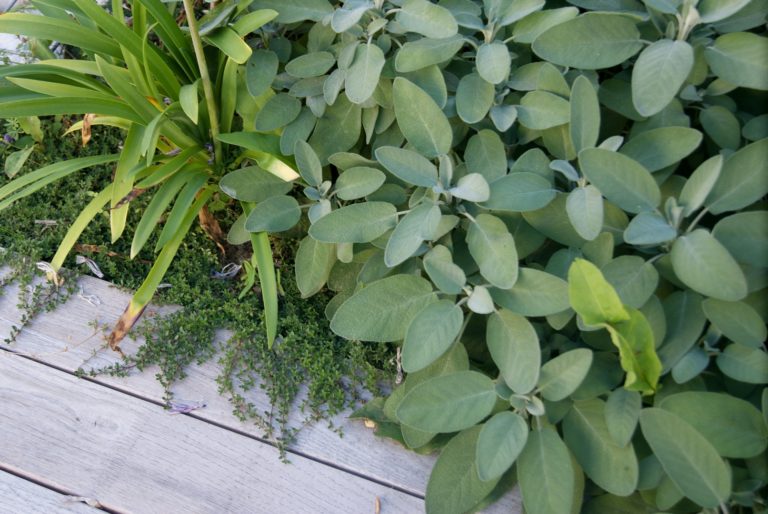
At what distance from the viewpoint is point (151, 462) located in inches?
54.4

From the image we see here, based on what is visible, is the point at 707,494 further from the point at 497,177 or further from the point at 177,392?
the point at 177,392

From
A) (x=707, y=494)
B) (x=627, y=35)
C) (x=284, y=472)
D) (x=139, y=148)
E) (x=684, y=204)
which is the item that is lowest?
(x=284, y=472)

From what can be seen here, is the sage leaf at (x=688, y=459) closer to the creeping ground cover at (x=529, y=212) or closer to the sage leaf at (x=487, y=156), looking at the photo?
the creeping ground cover at (x=529, y=212)

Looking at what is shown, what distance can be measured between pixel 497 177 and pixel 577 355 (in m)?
0.35

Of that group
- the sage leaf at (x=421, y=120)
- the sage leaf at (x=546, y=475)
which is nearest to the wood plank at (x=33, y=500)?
the sage leaf at (x=546, y=475)

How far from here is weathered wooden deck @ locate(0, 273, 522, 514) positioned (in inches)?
52.6

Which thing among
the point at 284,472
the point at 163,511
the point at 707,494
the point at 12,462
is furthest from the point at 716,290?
the point at 12,462

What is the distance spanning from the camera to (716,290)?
1001 millimetres

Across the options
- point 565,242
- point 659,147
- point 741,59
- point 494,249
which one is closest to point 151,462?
point 494,249

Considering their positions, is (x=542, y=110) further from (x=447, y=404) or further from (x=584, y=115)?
(x=447, y=404)

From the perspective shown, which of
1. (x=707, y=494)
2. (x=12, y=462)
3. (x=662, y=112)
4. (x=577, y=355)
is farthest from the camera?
(x=12, y=462)

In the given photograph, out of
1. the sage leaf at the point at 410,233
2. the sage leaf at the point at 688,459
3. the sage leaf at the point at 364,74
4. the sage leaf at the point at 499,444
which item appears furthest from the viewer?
the sage leaf at the point at 364,74

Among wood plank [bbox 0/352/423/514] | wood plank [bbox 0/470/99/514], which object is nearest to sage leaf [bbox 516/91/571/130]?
wood plank [bbox 0/352/423/514]

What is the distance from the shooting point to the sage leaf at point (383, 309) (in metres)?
1.23
